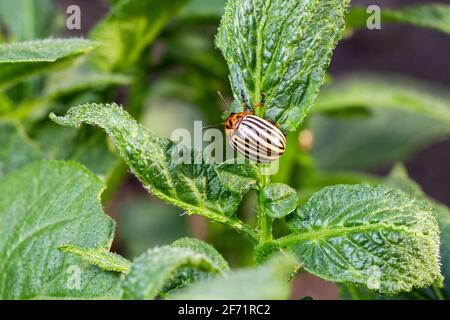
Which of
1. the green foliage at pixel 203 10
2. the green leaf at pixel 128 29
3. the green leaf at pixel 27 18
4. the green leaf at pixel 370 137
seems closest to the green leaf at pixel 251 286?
the green leaf at pixel 128 29

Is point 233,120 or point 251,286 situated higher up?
point 233,120

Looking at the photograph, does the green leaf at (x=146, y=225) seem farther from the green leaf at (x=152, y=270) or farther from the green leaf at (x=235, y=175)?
the green leaf at (x=152, y=270)

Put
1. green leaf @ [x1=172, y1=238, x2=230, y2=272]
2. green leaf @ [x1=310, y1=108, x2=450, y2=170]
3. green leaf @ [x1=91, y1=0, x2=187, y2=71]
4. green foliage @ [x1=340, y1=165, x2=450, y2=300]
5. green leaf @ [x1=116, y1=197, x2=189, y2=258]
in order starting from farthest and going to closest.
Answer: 1. green leaf @ [x1=116, y1=197, x2=189, y2=258]
2. green leaf @ [x1=310, y1=108, x2=450, y2=170]
3. green leaf @ [x1=91, y1=0, x2=187, y2=71]
4. green foliage @ [x1=340, y1=165, x2=450, y2=300]
5. green leaf @ [x1=172, y1=238, x2=230, y2=272]

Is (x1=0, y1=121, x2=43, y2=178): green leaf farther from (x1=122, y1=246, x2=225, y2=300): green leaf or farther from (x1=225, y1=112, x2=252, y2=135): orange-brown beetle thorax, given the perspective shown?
(x1=122, y1=246, x2=225, y2=300): green leaf

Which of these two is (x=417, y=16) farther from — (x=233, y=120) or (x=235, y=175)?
(x=235, y=175)

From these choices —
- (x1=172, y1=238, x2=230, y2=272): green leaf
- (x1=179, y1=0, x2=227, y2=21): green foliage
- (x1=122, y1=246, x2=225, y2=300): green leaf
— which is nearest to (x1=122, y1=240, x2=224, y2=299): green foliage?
(x1=122, y1=246, x2=225, y2=300): green leaf

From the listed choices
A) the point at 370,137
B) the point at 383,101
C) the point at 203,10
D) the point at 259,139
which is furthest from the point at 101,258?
the point at 370,137
